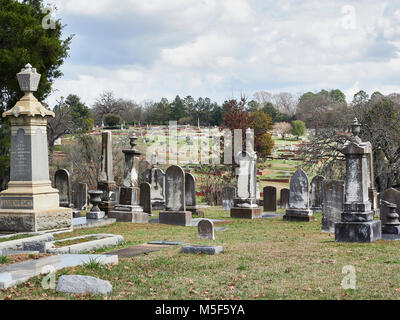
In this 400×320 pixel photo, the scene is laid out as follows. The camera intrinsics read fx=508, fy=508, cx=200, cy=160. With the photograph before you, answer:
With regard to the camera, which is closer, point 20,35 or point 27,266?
point 27,266

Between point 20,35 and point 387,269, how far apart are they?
21.6 meters

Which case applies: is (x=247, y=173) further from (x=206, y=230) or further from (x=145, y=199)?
(x=206, y=230)

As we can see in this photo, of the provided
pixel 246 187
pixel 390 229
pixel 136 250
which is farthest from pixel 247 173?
pixel 136 250

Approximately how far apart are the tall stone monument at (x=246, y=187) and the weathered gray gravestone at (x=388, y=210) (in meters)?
6.43

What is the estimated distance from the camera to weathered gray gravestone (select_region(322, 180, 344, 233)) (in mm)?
14359

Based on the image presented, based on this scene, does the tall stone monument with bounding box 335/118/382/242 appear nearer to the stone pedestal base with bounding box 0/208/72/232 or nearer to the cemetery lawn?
the cemetery lawn

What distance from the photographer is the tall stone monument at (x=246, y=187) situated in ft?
63.1

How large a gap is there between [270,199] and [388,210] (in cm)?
1031

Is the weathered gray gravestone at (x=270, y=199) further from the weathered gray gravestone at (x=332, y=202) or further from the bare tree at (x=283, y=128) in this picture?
the bare tree at (x=283, y=128)

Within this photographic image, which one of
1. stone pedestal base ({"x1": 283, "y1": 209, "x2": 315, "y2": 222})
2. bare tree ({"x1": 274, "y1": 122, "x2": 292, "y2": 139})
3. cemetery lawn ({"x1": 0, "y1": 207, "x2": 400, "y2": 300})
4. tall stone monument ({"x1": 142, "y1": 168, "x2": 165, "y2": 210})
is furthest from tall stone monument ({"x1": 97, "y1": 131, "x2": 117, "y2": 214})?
bare tree ({"x1": 274, "y1": 122, "x2": 292, "y2": 139})

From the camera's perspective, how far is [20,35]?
24.8 m

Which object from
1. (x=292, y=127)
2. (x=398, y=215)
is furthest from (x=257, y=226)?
(x=292, y=127)

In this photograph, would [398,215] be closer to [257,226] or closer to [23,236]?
[257,226]

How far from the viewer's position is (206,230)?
1273 cm
